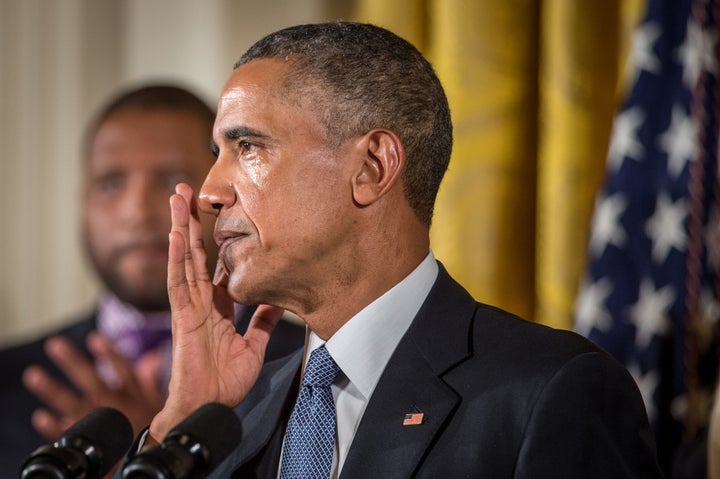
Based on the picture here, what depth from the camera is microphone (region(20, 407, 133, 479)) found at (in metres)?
1.24

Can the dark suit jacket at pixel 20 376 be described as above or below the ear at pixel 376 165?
below

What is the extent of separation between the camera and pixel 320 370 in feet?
5.57

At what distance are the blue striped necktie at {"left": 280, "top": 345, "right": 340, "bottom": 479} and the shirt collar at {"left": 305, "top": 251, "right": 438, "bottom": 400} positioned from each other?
0.09ft

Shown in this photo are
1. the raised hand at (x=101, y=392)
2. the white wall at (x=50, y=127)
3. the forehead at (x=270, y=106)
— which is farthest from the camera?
the white wall at (x=50, y=127)

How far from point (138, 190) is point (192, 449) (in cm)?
213

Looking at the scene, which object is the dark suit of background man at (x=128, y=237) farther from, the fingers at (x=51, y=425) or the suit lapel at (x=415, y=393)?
the suit lapel at (x=415, y=393)

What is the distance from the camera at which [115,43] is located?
4262mm

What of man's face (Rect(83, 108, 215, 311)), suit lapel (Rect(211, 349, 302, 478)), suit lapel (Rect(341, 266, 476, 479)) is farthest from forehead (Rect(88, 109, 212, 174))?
suit lapel (Rect(341, 266, 476, 479))

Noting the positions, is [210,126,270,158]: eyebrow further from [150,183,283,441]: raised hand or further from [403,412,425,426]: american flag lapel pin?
[403,412,425,426]: american flag lapel pin

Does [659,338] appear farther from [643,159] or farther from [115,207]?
[115,207]

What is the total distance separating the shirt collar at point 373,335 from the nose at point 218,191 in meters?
0.28

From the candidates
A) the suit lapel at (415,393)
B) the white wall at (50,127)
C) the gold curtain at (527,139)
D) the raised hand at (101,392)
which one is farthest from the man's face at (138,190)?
the suit lapel at (415,393)

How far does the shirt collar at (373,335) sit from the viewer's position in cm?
168

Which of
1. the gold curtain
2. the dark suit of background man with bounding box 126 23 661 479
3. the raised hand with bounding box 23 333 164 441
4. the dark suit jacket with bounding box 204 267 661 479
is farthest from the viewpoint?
the gold curtain
